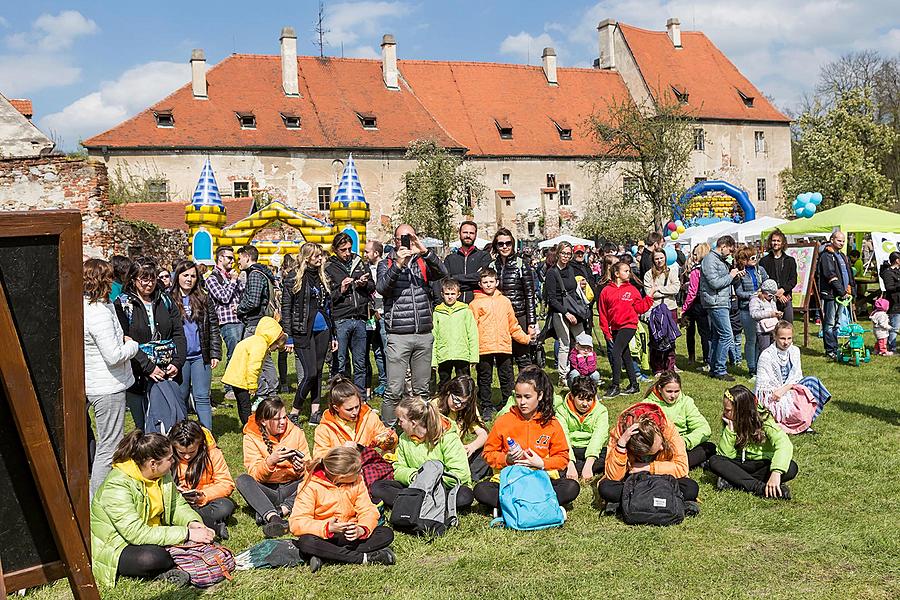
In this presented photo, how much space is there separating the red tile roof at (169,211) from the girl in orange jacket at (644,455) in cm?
3127

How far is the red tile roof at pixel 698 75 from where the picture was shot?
53.0m

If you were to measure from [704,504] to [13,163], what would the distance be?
16797 mm

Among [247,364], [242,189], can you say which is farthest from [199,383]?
[242,189]

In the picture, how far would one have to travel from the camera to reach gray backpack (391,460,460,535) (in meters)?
5.93

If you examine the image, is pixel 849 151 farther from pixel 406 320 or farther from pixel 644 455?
pixel 644 455

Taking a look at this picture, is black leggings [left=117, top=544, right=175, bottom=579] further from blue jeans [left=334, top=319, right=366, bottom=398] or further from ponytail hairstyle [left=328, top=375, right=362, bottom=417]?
blue jeans [left=334, top=319, right=366, bottom=398]

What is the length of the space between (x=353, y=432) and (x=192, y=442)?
1.34 metres

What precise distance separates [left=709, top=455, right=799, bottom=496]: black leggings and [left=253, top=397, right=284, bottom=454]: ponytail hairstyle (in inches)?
141

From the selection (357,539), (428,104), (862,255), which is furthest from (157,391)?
(428,104)

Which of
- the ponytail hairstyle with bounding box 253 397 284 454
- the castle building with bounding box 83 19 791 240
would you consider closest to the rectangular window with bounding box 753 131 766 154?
the castle building with bounding box 83 19 791 240

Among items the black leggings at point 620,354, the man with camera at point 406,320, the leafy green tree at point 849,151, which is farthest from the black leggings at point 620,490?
the leafy green tree at point 849,151

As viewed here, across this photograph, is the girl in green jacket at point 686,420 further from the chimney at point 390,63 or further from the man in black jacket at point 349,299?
A: the chimney at point 390,63

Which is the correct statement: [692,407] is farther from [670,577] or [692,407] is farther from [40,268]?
[40,268]

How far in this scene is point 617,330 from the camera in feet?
35.1
